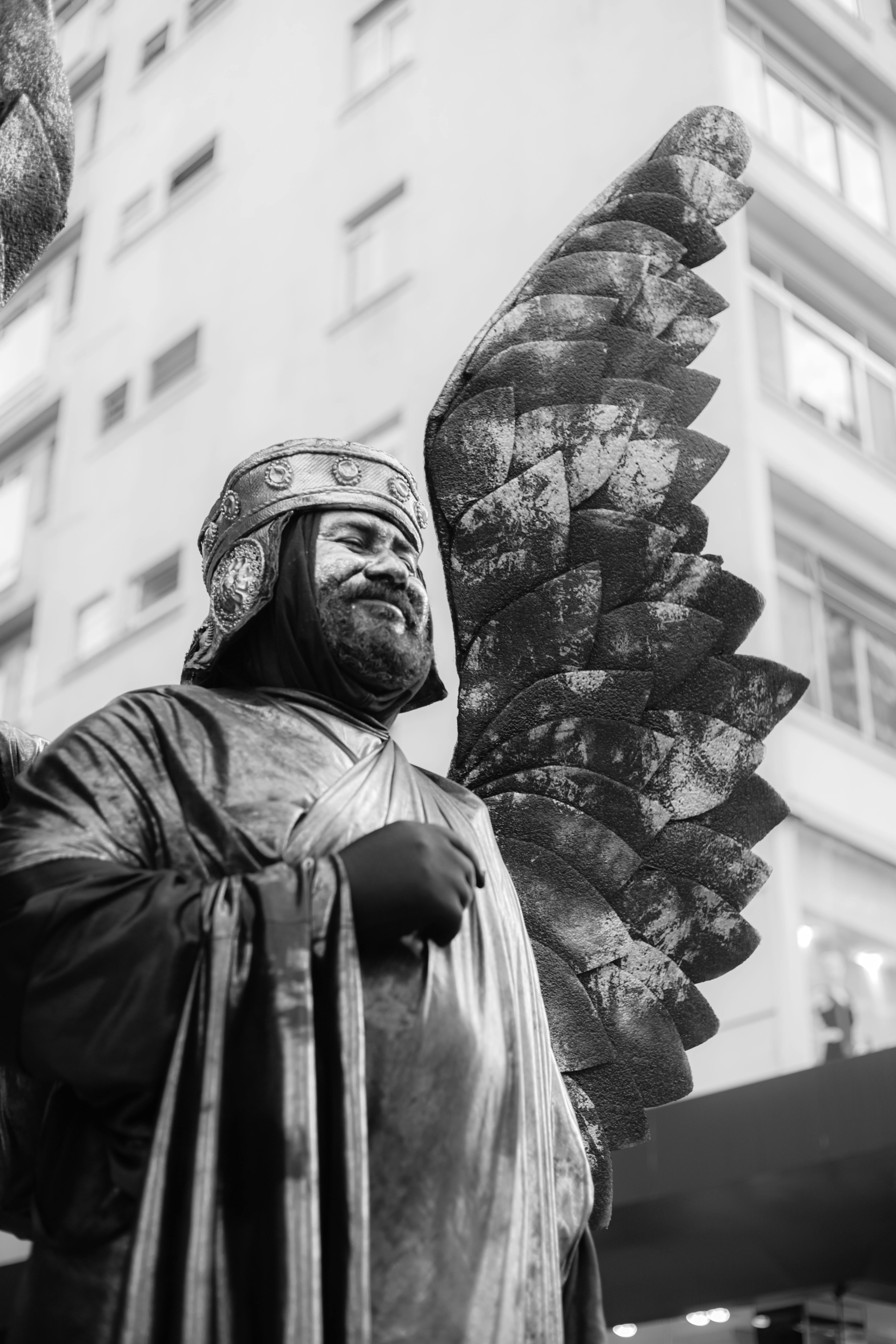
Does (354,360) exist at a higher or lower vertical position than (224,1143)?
higher

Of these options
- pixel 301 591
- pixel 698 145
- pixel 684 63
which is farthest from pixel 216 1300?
pixel 684 63

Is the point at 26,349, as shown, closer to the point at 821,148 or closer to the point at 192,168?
the point at 192,168

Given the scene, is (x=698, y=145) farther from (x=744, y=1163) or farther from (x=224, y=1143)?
(x=744, y=1163)

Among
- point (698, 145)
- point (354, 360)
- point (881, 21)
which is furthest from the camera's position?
point (881, 21)

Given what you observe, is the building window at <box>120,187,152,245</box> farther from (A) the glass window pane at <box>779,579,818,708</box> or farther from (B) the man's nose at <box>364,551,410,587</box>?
(B) the man's nose at <box>364,551,410,587</box>

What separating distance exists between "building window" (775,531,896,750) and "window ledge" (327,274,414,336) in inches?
132

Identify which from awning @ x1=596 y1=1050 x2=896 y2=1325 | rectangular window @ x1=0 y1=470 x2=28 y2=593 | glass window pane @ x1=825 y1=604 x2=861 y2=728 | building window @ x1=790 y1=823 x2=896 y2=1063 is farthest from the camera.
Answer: rectangular window @ x1=0 y1=470 x2=28 y2=593

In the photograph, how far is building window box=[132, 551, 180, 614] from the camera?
45.9 feet

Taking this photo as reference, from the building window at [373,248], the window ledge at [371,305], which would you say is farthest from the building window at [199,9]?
the window ledge at [371,305]

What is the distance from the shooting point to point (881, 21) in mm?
15016

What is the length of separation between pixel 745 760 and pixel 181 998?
5.84 ft

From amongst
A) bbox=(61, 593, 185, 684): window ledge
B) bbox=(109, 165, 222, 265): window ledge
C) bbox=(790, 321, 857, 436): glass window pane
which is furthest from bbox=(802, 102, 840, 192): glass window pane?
bbox=(61, 593, 185, 684): window ledge

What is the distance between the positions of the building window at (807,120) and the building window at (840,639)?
288 centimetres

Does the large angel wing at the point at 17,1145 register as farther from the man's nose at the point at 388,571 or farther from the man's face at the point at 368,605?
the man's nose at the point at 388,571
